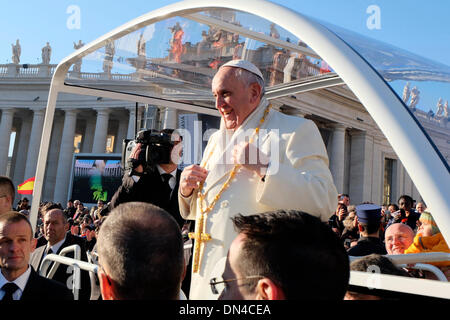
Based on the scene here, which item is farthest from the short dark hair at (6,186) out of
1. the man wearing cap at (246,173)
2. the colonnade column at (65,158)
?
the colonnade column at (65,158)

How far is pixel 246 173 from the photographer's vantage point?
352 cm

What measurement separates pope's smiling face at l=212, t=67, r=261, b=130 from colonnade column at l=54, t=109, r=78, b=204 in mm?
50078

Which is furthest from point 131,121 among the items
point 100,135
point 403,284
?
point 403,284

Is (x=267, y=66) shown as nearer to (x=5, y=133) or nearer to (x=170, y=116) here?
(x=170, y=116)

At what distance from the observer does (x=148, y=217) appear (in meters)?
1.96

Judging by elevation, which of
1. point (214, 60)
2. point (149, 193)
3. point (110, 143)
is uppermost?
point (110, 143)

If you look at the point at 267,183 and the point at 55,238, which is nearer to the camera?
the point at 267,183

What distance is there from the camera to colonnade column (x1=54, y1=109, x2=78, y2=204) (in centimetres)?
5091

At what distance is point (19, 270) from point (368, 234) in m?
4.24

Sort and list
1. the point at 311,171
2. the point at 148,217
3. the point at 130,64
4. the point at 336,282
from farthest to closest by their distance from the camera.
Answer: the point at 130,64
the point at 311,171
the point at 148,217
the point at 336,282

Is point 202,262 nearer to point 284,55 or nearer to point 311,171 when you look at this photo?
point 311,171

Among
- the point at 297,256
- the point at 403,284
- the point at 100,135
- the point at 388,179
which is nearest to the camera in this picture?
the point at 297,256
